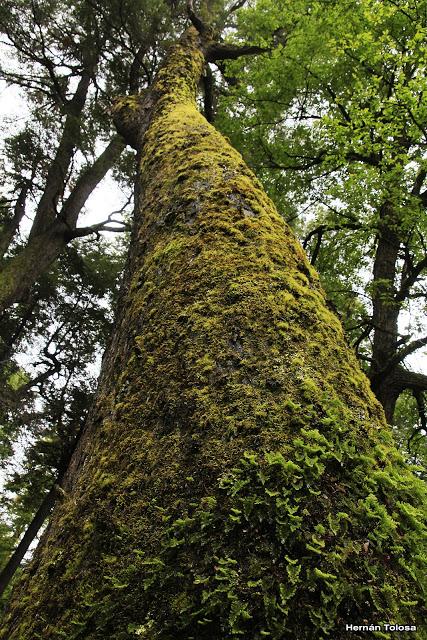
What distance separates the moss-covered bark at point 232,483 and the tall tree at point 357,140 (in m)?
3.75

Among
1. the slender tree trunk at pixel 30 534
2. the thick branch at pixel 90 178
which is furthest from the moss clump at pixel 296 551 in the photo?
the slender tree trunk at pixel 30 534

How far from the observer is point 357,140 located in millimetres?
5949

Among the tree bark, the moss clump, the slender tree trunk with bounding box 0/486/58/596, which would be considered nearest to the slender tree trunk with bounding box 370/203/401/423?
the moss clump

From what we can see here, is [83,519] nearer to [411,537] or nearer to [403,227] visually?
[411,537]

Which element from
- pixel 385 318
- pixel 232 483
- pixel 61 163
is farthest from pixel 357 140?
pixel 61 163

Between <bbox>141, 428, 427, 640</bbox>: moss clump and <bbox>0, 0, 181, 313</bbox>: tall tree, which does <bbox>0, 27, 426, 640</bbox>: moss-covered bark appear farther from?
<bbox>0, 0, 181, 313</bbox>: tall tree

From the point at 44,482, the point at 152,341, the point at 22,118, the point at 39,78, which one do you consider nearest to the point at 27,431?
the point at 44,482

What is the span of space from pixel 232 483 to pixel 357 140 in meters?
6.06

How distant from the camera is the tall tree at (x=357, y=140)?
19.8 feet

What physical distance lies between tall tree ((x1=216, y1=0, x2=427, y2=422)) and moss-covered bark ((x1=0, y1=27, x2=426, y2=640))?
148 inches

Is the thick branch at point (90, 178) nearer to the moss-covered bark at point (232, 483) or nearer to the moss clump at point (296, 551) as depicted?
the moss-covered bark at point (232, 483)

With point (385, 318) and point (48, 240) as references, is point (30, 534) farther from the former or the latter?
point (385, 318)

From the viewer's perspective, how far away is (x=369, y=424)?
1398 mm

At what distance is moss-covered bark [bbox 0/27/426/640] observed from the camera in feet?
3.19
